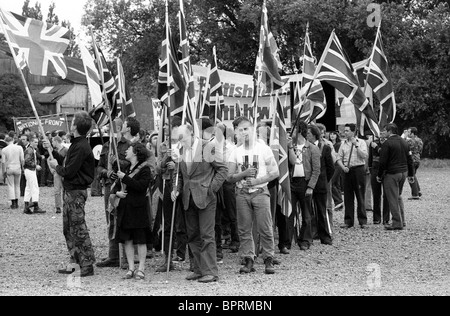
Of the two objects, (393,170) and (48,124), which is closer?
(393,170)

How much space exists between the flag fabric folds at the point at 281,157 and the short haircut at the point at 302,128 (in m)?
1.07

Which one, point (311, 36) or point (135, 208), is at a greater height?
point (311, 36)

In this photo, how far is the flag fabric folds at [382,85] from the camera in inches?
609

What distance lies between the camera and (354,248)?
13484mm

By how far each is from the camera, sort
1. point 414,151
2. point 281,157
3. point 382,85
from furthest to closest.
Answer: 1. point 414,151
2. point 382,85
3. point 281,157

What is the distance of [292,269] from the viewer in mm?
11297

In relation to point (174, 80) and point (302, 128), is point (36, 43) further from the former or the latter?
point (302, 128)

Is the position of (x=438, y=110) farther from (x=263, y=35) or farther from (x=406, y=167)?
(x=263, y=35)

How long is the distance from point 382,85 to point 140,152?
21.8 ft

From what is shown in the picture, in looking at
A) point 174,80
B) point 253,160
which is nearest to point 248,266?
point 253,160

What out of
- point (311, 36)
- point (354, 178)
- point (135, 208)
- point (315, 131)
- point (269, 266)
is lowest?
point (269, 266)

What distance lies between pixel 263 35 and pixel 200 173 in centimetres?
305
